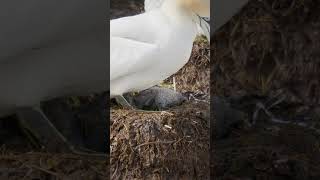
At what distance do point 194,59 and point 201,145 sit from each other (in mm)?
309

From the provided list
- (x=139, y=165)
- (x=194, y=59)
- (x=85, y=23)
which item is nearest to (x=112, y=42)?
(x=85, y=23)

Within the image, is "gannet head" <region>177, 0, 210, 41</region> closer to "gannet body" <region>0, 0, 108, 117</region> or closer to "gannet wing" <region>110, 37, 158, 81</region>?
"gannet wing" <region>110, 37, 158, 81</region>

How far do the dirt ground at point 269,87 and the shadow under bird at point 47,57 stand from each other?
0.44 metres

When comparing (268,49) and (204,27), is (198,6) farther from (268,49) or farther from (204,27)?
(268,49)

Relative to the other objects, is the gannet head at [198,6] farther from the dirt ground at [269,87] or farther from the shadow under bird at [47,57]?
the shadow under bird at [47,57]

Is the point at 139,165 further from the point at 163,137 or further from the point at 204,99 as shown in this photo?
the point at 204,99

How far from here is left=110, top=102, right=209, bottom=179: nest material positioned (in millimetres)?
1955

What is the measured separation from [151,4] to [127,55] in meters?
0.20

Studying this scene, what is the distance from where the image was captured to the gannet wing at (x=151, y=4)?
1972 millimetres

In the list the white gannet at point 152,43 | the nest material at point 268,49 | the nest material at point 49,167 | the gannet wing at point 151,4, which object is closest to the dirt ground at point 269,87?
the nest material at point 268,49

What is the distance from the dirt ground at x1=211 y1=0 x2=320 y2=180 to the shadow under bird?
439mm

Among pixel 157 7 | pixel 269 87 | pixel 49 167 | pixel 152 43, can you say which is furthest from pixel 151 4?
pixel 49 167

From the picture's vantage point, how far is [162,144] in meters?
1.97

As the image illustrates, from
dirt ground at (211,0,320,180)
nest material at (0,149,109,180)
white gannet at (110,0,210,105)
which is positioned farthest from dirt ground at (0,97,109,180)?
dirt ground at (211,0,320,180)
